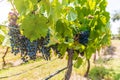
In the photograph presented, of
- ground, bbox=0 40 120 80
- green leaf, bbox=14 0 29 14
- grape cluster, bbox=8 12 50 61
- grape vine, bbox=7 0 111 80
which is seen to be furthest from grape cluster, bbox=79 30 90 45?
ground, bbox=0 40 120 80

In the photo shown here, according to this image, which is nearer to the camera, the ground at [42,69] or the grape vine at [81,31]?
the grape vine at [81,31]

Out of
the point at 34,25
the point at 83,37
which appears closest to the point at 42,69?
the point at 83,37

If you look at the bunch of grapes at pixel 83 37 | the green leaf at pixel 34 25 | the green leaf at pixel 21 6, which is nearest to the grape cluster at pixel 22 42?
the bunch of grapes at pixel 83 37

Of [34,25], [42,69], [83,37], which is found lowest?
[42,69]

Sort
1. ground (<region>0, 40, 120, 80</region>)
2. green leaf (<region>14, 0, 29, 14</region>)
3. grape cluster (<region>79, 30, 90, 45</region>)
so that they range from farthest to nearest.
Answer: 1. ground (<region>0, 40, 120, 80</region>)
2. grape cluster (<region>79, 30, 90, 45</region>)
3. green leaf (<region>14, 0, 29, 14</region>)

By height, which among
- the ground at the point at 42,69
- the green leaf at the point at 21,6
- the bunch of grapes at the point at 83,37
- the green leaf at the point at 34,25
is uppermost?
the green leaf at the point at 21,6

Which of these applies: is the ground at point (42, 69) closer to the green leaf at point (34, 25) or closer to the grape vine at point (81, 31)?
the grape vine at point (81, 31)

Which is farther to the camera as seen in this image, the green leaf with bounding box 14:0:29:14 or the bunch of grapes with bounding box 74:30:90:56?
the bunch of grapes with bounding box 74:30:90:56

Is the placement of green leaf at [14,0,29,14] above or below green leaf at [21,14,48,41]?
above

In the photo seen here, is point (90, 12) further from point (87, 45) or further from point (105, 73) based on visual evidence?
point (105, 73)

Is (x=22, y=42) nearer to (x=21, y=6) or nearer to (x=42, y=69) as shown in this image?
(x=21, y=6)

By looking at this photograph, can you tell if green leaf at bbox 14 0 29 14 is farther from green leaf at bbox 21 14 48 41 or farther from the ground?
the ground

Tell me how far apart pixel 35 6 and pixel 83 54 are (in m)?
1.29

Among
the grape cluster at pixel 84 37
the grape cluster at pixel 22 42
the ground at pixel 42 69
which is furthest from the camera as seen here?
the ground at pixel 42 69
